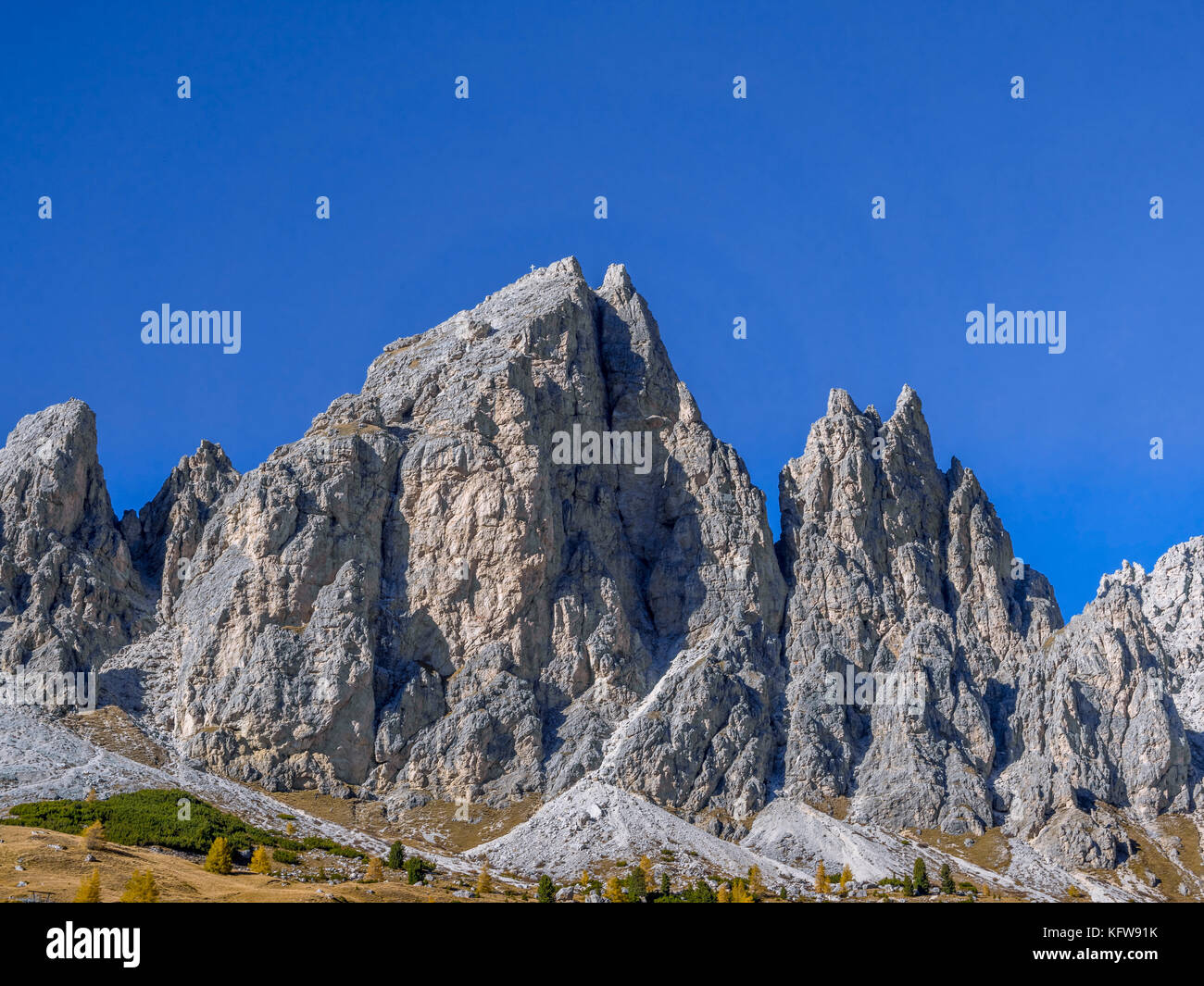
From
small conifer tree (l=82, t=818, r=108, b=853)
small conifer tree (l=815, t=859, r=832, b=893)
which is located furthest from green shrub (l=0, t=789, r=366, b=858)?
small conifer tree (l=815, t=859, r=832, b=893)

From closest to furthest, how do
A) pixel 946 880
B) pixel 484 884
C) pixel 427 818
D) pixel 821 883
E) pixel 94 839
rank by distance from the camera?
pixel 94 839 → pixel 484 884 → pixel 821 883 → pixel 946 880 → pixel 427 818

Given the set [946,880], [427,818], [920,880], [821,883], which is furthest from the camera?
[427,818]

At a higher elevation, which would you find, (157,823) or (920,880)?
(157,823)

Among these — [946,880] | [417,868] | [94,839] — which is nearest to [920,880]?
[946,880]

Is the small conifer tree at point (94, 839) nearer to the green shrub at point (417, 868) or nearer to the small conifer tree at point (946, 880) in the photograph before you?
the green shrub at point (417, 868)

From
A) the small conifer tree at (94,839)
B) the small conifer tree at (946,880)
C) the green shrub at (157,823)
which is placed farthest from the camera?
the small conifer tree at (946,880)

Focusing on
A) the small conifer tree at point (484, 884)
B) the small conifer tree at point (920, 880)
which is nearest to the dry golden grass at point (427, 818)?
the small conifer tree at point (484, 884)

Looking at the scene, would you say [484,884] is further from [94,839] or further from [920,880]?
[920,880]

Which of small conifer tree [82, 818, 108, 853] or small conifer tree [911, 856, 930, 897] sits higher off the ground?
small conifer tree [82, 818, 108, 853]

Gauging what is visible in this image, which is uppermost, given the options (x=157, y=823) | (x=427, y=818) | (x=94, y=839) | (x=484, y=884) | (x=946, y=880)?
(x=94, y=839)

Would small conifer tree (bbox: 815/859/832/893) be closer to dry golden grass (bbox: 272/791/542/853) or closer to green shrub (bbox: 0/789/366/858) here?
dry golden grass (bbox: 272/791/542/853)

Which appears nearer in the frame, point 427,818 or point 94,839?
point 94,839
